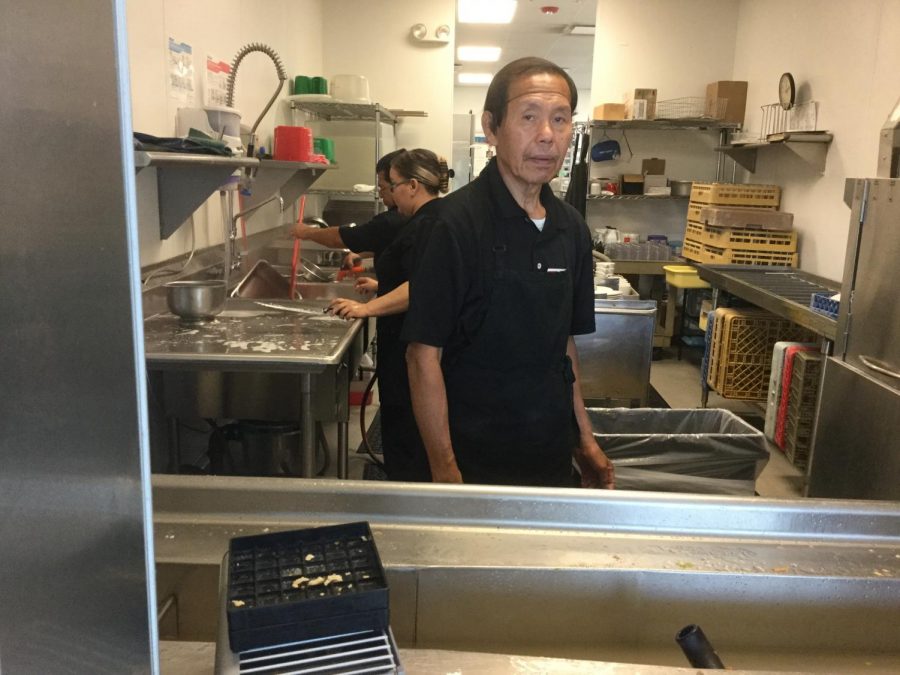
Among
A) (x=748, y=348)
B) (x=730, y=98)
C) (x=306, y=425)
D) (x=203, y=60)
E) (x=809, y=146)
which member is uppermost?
(x=730, y=98)

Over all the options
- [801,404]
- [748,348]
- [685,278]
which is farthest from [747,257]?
[801,404]

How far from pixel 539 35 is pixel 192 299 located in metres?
6.63

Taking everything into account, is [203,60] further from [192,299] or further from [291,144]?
[192,299]

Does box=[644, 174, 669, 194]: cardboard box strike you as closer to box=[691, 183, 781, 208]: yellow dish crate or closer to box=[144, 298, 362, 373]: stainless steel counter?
box=[691, 183, 781, 208]: yellow dish crate

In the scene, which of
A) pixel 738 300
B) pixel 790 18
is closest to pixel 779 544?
pixel 738 300

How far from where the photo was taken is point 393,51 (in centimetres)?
578

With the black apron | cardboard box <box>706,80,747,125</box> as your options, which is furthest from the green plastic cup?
the black apron

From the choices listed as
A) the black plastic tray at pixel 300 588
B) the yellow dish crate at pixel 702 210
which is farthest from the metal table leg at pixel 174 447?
the yellow dish crate at pixel 702 210

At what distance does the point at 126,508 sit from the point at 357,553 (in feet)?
0.98

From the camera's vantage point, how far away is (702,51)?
228 inches

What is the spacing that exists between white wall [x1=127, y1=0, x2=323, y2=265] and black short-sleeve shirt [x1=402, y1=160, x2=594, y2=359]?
0.79 metres

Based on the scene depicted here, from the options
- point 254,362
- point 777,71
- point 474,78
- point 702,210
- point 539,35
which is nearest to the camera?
point 254,362

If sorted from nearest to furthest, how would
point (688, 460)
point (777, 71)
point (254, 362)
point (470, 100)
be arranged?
point (254, 362)
point (688, 460)
point (777, 71)
point (470, 100)

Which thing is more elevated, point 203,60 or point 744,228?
point 203,60
